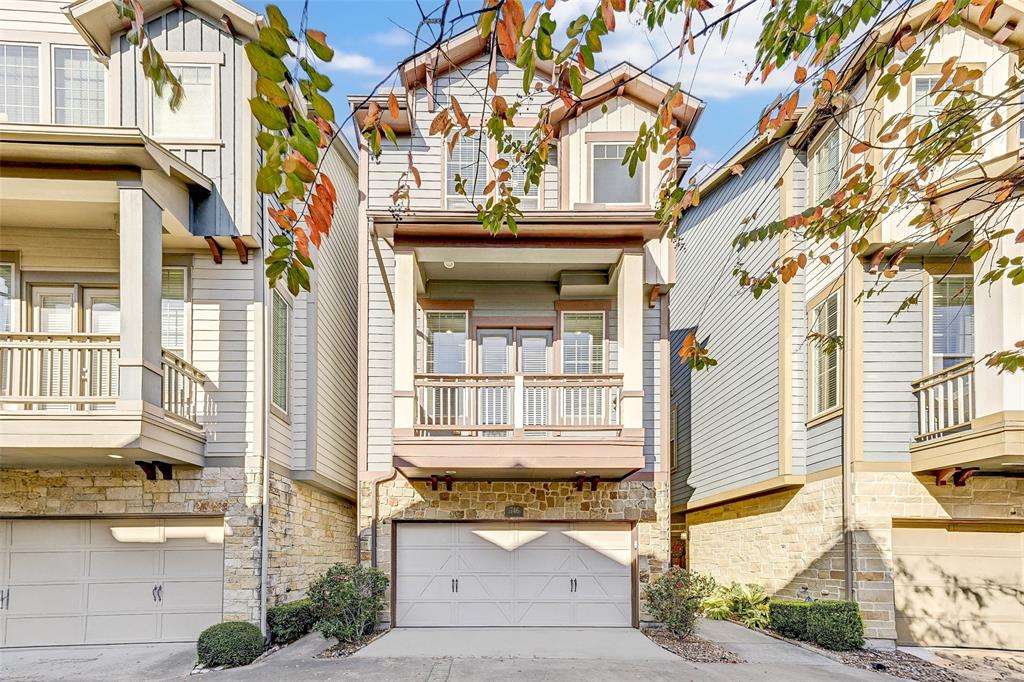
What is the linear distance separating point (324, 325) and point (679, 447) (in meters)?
9.11

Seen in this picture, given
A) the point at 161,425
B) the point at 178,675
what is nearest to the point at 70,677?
the point at 178,675

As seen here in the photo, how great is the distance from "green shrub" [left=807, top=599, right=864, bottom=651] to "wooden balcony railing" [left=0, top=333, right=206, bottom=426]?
9.10m

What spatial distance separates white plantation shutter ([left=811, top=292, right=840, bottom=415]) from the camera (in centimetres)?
1091

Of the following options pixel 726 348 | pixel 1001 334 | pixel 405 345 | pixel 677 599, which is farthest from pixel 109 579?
pixel 1001 334

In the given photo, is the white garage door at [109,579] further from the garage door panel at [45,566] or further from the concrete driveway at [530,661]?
the concrete driveway at [530,661]

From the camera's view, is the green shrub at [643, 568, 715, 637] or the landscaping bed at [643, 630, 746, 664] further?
the green shrub at [643, 568, 715, 637]

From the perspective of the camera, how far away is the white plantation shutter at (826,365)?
10.9 metres

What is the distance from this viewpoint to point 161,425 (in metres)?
8.63

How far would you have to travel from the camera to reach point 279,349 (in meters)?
11.3

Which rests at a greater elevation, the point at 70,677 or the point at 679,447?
the point at 679,447

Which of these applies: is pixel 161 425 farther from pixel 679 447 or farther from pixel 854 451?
pixel 679 447

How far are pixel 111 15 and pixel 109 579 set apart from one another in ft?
26.2

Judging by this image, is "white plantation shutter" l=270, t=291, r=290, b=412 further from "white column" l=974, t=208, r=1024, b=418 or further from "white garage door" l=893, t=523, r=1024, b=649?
"white column" l=974, t=208, r=1024, b=418

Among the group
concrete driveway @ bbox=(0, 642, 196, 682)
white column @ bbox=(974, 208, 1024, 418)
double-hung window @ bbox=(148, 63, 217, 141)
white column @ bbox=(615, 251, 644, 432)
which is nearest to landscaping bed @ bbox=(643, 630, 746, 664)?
white column @ bbox=(615, 251, 644, 432)
